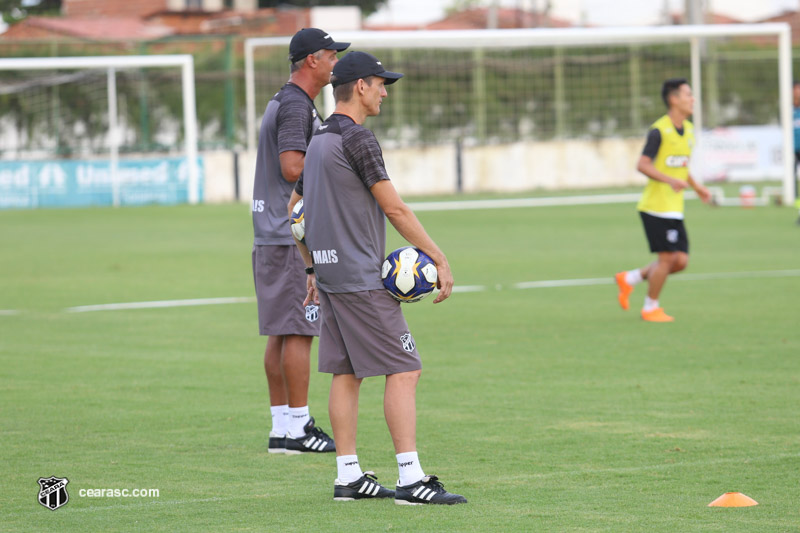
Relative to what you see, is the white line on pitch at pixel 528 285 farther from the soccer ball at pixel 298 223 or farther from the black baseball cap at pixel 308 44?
the soccer ball at pixel 298 223

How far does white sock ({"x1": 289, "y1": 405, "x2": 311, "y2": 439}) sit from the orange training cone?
8.17ft

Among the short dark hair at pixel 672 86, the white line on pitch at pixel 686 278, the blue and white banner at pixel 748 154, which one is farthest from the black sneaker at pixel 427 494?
the blue and white banner at pixel 748 154

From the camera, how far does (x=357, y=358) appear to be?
6000 mm

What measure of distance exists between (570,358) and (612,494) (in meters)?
4.16

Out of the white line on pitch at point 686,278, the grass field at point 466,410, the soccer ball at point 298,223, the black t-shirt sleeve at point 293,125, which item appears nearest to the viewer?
the grass field at point 466,410

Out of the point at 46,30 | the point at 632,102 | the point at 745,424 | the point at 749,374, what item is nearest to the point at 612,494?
the point at 745,424

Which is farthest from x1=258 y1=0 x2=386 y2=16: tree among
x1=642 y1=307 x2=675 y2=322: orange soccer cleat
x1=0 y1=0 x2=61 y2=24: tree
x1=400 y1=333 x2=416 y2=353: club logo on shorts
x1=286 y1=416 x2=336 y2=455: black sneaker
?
x1=400 y1=333 x2=416 y2=353: club logo on shorts

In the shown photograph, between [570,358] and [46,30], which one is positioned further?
[46,30]

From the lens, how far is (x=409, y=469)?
19.3 feet

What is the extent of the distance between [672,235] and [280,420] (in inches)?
239

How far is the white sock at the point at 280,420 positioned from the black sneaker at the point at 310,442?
3.3 inches

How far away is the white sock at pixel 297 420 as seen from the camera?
285 inches

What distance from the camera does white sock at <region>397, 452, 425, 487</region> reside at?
19.3 feet

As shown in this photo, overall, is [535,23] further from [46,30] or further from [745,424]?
[745,424]
